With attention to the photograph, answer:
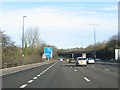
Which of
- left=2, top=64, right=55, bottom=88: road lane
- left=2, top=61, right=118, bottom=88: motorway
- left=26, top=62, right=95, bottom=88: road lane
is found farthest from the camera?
left=2, top=64, right=55, bottom=88: road lane

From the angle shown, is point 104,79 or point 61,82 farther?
point 104,79

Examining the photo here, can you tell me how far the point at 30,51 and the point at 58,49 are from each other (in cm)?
9053

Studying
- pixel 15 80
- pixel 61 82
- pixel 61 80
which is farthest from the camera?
pixel 15 80

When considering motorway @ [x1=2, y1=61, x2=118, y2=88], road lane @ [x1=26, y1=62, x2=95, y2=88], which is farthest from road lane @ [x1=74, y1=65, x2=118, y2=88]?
road lane @ [x1=26, y1=62, x2=95, y2=88]

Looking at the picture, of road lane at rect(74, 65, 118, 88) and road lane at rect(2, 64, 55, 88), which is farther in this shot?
road lane at rect(2, 64, 55, 88)

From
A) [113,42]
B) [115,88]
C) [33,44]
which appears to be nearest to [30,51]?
[33,44]

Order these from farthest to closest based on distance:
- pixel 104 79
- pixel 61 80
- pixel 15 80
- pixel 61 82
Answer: pixel 104 79
pixel 15 80
pixel 61 80
pixel 61 82

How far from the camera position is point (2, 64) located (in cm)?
4806

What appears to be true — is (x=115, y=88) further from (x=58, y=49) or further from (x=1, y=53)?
(x=58, y=49)

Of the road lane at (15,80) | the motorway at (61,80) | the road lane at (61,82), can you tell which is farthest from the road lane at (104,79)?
the road lane at (15,80)

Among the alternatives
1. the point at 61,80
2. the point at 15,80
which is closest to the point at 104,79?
the point at 61,80

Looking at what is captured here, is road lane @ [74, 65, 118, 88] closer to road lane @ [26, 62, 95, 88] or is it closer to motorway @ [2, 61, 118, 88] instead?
motorway @ [2, 61, 118, 88]

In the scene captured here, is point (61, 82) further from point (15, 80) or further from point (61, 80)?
point (15, 80)

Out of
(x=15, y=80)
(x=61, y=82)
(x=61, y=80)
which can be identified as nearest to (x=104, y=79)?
(x=61, y=80)
